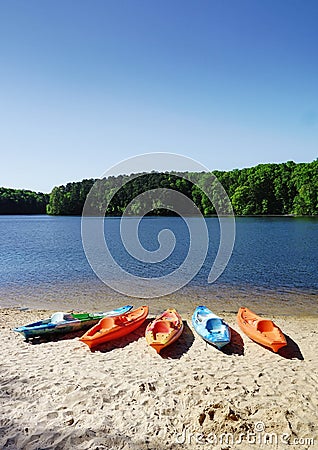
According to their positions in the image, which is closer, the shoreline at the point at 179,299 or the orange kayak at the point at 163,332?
the orange kayak at the point at 163,332

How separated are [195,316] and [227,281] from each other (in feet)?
24.5

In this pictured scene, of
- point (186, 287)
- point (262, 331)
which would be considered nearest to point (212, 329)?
point (262, 331)

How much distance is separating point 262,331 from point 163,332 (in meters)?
2.58

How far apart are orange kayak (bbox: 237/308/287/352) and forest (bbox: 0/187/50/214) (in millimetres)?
131133

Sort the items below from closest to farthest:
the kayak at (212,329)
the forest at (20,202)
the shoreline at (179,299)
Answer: the kayak at (212,329) → the shoreline at (179,299) → the forest at (20,202)

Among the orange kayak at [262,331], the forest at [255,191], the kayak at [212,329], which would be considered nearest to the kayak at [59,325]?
the kayak at [212,329]

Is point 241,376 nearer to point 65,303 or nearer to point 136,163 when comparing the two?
point 136,163

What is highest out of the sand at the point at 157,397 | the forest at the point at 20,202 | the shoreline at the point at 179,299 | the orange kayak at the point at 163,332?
the forest at the point at 20,202

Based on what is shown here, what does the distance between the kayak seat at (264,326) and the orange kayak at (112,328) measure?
3.30m

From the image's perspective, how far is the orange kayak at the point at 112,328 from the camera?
8.65 metres

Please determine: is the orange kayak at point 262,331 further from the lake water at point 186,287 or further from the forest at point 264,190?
the forest at point 264,190

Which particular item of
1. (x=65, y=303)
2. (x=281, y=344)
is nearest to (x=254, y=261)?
(x=65, y=303)

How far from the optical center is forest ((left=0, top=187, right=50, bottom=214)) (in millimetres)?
129450

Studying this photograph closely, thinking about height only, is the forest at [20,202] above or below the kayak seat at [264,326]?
above
